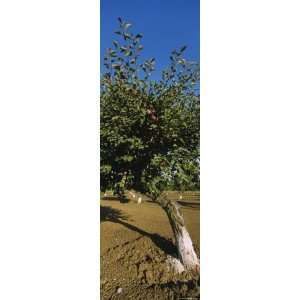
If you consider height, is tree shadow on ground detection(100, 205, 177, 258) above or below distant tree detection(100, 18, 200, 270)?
below

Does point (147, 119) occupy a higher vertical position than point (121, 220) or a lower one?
higher

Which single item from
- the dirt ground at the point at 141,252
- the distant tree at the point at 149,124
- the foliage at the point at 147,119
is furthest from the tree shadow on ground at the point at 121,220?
the foliage at the point at 147,119

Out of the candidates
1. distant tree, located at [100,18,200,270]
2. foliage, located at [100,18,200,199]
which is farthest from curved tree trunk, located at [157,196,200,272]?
foliage, located at [100,18,200,199]

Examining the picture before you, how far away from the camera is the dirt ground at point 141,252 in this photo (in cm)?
233

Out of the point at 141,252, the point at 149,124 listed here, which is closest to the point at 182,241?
the point at 141,252

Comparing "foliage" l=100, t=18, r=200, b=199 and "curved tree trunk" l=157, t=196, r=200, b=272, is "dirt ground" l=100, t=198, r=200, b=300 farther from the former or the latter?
"foliage" l=100, t=18, r=200, b=199

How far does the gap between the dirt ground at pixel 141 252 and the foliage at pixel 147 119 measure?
231 mm

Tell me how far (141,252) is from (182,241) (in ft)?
1.09

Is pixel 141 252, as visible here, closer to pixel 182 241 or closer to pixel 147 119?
pixel 182 241

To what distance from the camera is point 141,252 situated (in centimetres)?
251

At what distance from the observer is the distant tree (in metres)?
2.34

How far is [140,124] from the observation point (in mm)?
2350
